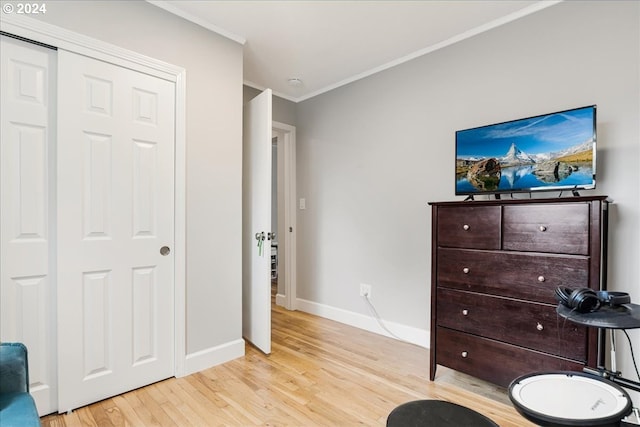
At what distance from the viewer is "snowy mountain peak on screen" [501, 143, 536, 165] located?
2070 mm

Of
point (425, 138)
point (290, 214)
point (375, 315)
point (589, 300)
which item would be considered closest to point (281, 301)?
point (290, 214)

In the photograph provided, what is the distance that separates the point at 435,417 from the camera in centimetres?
100

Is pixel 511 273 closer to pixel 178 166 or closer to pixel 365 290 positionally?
pixel 365 290

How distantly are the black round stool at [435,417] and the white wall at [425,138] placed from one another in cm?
156

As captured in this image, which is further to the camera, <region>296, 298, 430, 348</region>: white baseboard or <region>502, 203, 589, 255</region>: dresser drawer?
<region>296, 298, 430, 348</region>: white baseboard

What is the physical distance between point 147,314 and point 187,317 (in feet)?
Answer: 0.87

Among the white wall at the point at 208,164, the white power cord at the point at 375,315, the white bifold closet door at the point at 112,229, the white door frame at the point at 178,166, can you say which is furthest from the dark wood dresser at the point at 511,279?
the white bifold closet door at the point at 112,229

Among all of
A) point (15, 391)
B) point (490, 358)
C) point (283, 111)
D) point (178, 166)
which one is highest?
point (283, 111)

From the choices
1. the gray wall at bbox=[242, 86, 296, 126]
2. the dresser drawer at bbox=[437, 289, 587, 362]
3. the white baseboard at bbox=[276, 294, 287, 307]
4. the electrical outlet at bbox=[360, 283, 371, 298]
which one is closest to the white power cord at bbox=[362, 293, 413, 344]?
the electrical outlet at bbox=[360, 283, 371, 298]

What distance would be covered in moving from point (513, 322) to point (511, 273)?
0.27 meters

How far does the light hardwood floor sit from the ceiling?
248cm

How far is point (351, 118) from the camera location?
3389mm

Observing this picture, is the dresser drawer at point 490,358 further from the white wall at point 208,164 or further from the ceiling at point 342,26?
the ceiling at point 342,26

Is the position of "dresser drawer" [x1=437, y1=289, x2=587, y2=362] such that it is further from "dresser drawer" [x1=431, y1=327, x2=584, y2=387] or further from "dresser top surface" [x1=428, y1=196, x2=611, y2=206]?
"dresser top surface" [x1=428, y1=196, x2=611, y2=206]
